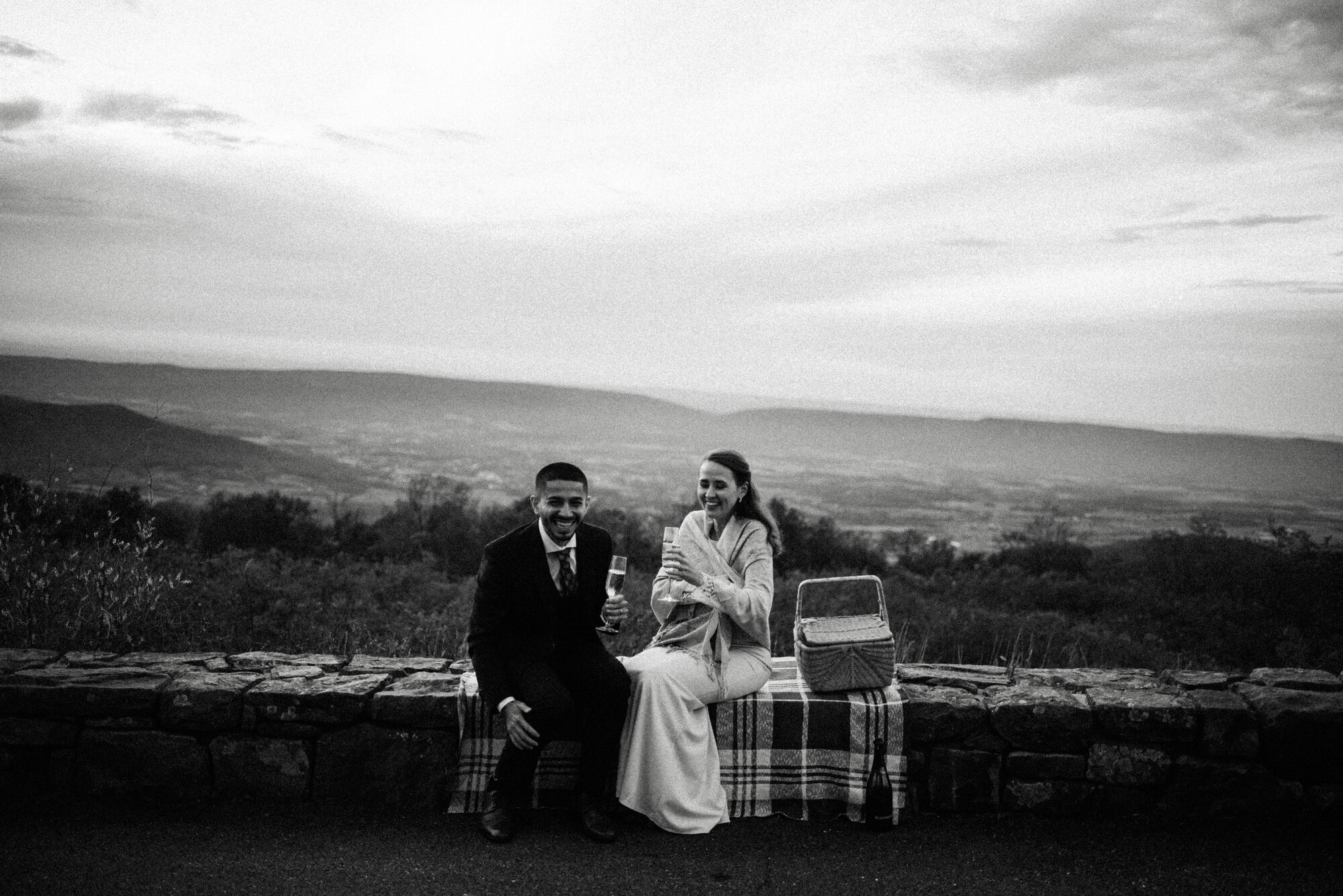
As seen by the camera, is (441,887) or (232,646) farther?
(232,646)

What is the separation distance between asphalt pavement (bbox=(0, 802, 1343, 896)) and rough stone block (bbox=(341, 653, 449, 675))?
0.72 meters

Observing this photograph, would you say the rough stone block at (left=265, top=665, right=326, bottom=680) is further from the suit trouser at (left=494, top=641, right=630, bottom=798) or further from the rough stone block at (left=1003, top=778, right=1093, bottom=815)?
the rough stone block at (left=1003, top=778, right=1093, bottom=815)

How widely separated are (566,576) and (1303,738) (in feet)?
12.0

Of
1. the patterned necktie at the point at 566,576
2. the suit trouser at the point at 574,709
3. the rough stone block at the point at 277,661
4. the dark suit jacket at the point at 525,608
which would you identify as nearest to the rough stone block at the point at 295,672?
the rough stone block at the point at 277,661

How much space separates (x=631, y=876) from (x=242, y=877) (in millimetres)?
1599

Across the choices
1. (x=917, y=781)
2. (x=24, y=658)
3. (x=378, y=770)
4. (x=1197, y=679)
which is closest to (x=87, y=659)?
(x=24, y=658)

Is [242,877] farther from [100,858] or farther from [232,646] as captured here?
[232,646]

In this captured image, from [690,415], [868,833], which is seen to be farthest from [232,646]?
[690,415]

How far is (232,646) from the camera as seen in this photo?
661cm

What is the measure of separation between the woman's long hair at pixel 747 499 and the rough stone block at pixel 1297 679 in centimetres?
269

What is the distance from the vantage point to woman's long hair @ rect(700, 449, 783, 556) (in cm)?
479

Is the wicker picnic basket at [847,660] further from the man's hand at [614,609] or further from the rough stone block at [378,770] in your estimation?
the rough stone block at [378,770]

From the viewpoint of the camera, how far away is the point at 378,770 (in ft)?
14.1

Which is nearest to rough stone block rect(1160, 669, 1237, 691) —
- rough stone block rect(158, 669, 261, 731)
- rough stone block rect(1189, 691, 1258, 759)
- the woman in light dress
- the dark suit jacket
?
rough stone block rect(1189, 691, 1258, 759)
